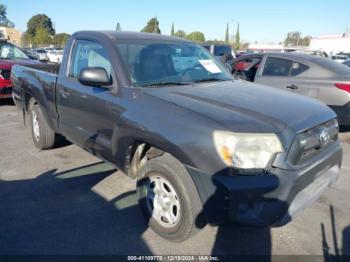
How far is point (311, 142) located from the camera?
9.52ft

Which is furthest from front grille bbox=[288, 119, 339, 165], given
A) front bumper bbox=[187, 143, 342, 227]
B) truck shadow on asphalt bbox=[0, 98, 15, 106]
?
truck shadow on asphalt bbox=[0, 98, 15, 106]

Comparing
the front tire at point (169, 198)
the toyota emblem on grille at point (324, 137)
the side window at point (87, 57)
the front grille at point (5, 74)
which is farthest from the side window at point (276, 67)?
the front grille at point (5, 74)

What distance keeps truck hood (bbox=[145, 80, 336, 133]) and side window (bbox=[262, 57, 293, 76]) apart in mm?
3421

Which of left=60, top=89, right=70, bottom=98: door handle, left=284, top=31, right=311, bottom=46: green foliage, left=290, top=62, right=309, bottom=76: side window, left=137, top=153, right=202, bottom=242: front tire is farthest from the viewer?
left=284, top=31, right=311, bottom=46: green foliage

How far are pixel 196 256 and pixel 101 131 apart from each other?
164cm

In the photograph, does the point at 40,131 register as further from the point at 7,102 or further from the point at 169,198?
the point at 7,102

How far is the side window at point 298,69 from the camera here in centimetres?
663

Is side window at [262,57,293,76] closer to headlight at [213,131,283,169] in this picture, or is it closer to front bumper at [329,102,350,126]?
front bumper at [329,102,350,126]

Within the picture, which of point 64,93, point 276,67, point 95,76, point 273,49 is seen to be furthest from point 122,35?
point 273,49

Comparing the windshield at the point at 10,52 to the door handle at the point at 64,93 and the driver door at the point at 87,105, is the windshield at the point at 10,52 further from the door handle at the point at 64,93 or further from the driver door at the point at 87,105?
the door handle at the point at 64,93

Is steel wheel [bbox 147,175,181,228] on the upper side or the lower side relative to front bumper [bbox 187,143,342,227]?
lower

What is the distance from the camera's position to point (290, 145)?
2.65 metres

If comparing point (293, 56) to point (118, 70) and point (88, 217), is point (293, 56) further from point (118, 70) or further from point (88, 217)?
point (88, 217)

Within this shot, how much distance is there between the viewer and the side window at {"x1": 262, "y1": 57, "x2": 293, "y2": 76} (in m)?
6.85
